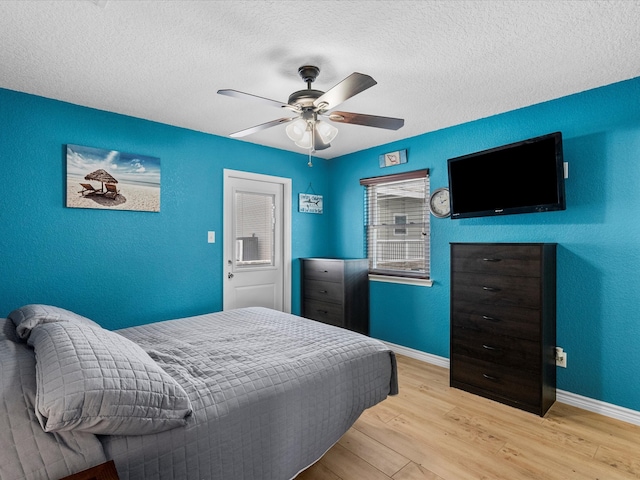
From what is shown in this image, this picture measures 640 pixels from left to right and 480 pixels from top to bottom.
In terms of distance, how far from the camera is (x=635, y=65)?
218cm

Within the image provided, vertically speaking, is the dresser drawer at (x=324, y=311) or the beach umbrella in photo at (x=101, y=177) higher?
the beach umbrella in photo at (x=101, y=177)

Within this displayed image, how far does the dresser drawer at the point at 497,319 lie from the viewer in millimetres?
2529

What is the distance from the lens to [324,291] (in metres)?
3.98

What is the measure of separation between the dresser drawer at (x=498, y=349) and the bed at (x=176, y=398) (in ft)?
3.47

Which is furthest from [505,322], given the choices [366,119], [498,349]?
[366,119]

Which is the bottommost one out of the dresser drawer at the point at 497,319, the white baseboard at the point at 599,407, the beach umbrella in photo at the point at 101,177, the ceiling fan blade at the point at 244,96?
the white baseboard at the point at 599,407

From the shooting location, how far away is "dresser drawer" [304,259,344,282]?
12.5 ft

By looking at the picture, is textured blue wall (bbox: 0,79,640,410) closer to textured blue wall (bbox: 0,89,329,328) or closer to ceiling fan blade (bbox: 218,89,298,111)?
textured blue wall (bbox: 0,89,329,328)

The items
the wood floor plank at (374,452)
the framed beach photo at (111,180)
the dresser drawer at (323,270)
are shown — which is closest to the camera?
the wood floor plank at (374,452)

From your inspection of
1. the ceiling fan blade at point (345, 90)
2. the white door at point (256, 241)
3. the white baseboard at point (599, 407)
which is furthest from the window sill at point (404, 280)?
the ceiling fan blade at point (345, 90)

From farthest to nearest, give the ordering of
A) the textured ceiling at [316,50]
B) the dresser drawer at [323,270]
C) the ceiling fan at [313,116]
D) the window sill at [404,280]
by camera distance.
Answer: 1. the dresser drawer at [323,270]
2. the window sill at [404,280]
3. the ceiling fan at [313,116]
4. the textured ceiling at [316,50]

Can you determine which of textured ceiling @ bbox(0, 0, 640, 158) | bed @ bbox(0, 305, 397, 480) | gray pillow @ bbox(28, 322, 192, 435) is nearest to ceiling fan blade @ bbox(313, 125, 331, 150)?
textured ceiling @ bbox(0, 0, 640, 158)

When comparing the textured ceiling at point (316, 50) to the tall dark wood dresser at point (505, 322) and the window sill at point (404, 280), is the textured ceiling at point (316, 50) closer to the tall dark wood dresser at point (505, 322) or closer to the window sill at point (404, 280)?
the tall dark wood dresser at point (505, 322)

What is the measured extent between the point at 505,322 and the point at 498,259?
494 millimetres
